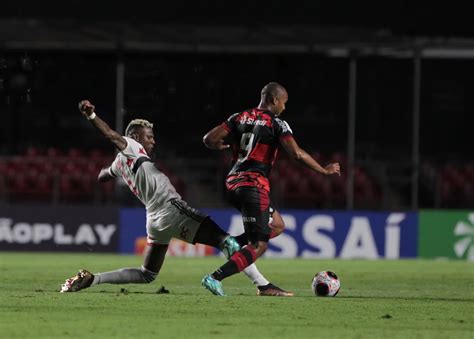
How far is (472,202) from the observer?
25344 millimetres

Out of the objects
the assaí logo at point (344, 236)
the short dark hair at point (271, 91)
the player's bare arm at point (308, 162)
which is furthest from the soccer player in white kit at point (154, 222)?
the assaí logo at point (344, 236)

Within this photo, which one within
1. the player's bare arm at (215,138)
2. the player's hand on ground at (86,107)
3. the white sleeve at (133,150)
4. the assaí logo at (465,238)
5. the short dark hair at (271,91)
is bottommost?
the assaí logo at (465,238)

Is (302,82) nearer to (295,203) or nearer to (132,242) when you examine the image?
(295,203)

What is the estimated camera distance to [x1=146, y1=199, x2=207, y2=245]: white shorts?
38.1 ft

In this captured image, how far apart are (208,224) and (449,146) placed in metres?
23.3

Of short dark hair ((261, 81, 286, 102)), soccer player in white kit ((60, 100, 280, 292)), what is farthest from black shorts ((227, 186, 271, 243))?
short dark hair ((261, 81, 286, 102))

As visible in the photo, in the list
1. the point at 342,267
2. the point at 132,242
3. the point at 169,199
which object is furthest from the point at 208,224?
the point at 132,242

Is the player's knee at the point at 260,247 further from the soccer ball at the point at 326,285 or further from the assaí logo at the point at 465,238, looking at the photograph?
the assaí logo at the point at 465,238

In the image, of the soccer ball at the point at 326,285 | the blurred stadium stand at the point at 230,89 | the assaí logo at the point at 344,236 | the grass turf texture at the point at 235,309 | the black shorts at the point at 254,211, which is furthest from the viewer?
the blurred stadium stand at the point at 230,89

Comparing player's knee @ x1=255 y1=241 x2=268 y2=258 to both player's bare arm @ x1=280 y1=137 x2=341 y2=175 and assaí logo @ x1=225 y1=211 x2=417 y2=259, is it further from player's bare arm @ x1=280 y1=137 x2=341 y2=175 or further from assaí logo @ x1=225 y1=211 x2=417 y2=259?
assaí logo @ x1=225 y1=211 x2=417 y2=259

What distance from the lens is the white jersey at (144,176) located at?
38.1 ft

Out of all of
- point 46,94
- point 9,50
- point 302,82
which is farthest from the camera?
point 302,82

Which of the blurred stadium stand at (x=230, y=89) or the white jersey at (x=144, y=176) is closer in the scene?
the white jersey at (x=144, y=176)

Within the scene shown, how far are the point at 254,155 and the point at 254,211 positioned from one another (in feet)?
1.84
